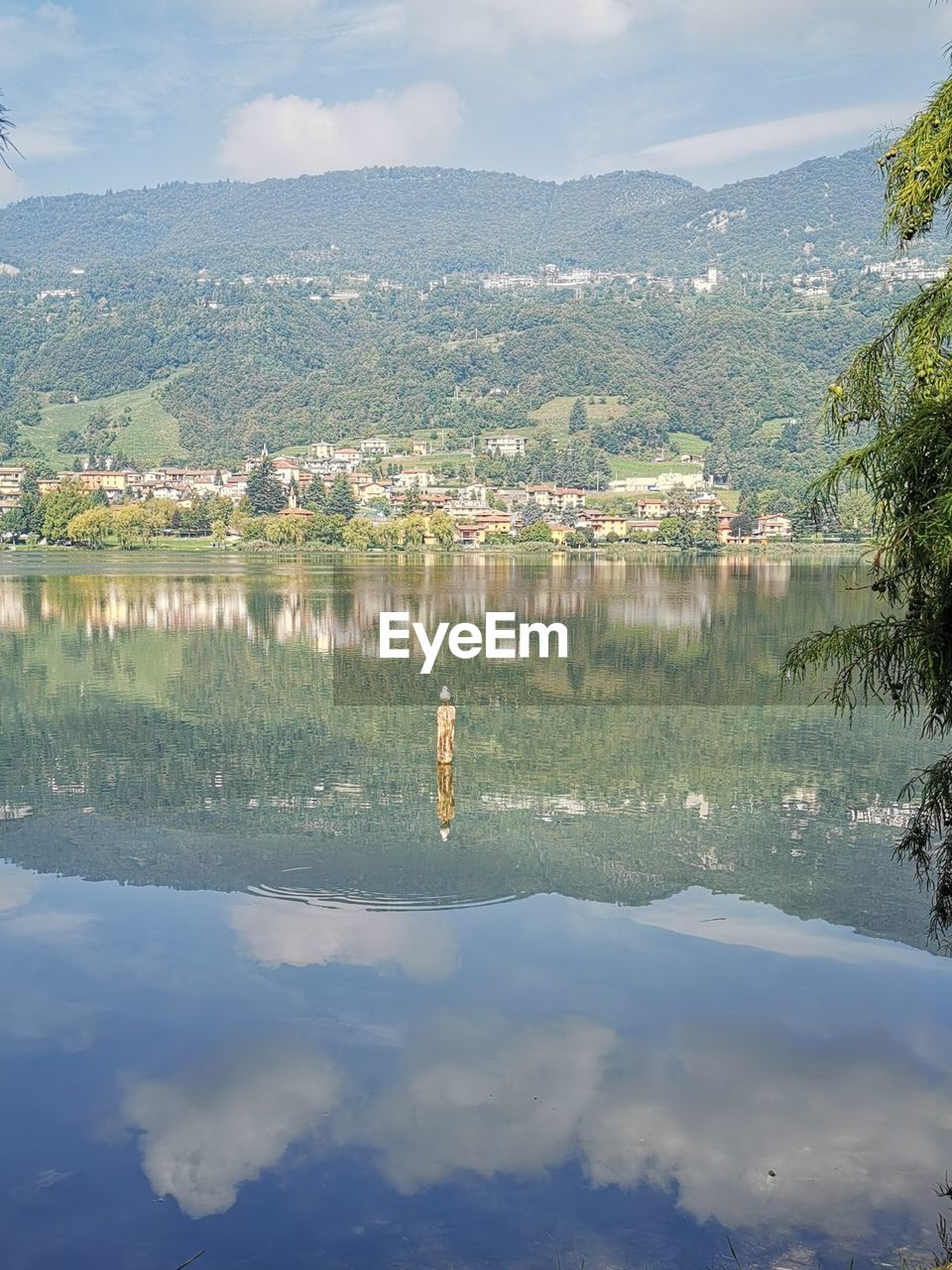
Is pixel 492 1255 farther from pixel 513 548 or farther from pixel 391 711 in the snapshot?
pixel 513 548

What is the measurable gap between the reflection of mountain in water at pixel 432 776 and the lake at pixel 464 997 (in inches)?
3.6

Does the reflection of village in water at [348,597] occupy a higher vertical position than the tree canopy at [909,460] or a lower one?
lower

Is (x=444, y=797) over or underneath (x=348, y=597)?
over

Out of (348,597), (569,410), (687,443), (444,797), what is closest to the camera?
(444,797)

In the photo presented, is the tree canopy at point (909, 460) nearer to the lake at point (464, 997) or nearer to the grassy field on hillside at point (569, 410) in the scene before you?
the lake at point (464, 997)

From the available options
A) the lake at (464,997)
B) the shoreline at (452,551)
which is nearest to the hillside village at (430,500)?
the shoreline at (452,551)

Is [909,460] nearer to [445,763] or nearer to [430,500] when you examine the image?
[445,763]

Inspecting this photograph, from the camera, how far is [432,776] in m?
19.9

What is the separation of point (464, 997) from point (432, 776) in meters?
8.86

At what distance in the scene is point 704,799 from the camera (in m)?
18.6

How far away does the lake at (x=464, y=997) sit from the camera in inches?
311

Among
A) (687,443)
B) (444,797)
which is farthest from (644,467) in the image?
(444,797)

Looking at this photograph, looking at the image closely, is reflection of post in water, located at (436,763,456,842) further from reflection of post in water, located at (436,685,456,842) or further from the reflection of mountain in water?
the reflection of mountain in water

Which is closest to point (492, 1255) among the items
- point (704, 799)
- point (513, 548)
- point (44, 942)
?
point (44, 942)
